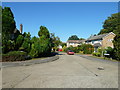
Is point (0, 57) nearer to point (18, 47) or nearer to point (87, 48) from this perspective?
point (18, 47)

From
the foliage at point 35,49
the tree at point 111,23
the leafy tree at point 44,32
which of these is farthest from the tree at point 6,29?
the tree at point 111,23

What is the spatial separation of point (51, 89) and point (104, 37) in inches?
1515

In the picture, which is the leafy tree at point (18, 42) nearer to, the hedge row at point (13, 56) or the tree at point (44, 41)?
the hedge row at point (13, 56)

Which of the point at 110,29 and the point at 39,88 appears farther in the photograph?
the point at 110,29

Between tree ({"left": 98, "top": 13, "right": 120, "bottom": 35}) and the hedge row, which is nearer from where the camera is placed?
the hedge row

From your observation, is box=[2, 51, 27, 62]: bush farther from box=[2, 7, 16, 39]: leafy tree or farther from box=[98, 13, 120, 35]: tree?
box=[98, 13, 120, 35]: tree

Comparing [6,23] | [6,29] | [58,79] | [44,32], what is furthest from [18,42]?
[58,79]

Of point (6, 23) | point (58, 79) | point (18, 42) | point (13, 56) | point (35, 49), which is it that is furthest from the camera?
point (35, 49)

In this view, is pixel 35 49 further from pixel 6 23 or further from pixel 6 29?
pixel 6 23

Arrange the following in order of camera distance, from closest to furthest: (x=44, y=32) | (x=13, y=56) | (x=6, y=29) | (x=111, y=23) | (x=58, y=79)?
1. (x=58, y=79)
2. (x=13, y=56)
3. (x=6, y=29)
4. (x=44, y=32)
5. (x=111, y=23)

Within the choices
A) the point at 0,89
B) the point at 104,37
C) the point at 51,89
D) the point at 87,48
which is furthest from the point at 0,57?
the point at 104,37

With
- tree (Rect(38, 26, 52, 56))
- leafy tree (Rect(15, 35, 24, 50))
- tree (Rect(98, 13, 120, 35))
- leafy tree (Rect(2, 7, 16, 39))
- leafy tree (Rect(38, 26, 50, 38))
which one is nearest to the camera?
leafy tree (Rect(2, 7, 16, 39))

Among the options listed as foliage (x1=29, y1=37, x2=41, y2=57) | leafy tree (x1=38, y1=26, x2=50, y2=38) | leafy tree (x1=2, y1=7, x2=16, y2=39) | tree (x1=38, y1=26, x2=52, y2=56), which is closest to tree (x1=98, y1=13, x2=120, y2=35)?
leafy tree (x1=38, y1=26, x2=50, y2=38)

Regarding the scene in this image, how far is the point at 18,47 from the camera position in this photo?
698 inches
